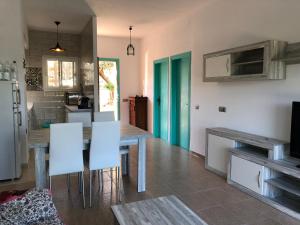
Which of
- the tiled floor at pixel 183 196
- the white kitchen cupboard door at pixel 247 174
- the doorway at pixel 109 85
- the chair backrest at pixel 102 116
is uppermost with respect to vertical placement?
the doorway at pixel 109 85

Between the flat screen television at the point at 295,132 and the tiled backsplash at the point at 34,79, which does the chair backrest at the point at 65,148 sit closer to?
the flat screen television at the point at 295,132

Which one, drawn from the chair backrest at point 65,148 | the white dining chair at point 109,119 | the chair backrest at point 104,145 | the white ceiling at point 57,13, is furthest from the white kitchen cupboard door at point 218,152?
the white ceiling at point 57,13

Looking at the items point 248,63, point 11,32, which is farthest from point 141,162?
point 11,32

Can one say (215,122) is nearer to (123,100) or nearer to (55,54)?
(123,100)

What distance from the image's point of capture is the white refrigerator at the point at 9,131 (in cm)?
369

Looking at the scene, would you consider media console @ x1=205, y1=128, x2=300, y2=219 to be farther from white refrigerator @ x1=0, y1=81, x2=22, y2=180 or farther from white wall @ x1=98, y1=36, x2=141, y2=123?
white wall @ x1=98, y1=36, x2=141, y2=123

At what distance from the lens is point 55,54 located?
22.7 feet

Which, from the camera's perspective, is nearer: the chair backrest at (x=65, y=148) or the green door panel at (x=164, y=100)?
the chair backrest at (x=65, y=148)

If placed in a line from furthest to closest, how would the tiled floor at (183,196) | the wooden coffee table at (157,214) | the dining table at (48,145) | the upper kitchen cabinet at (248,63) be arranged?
the upper kitchen cabinet at (248,63) → the dining table at (48,145) → the tiled floor at (183,196) → the wooden coffee table at (157,214)

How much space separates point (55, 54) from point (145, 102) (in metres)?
2.93

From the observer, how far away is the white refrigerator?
12.1ft

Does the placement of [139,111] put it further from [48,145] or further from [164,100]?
[48,145]

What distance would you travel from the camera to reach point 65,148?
2830 millimetres

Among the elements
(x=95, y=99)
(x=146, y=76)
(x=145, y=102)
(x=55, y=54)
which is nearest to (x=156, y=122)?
(x=145, y=102)
